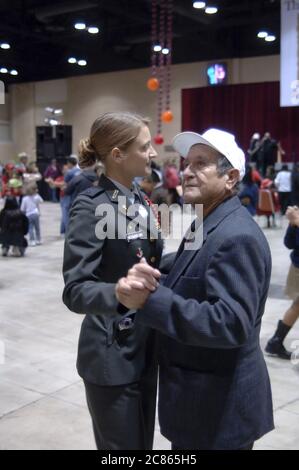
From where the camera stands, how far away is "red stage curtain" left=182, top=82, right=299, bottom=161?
1681 cm

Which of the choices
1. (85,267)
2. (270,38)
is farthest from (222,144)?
(270,38)

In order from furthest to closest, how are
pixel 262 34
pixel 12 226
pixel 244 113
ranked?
pixel 244 113 → pixel 262 34 → pixel 12 226

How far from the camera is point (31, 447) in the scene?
276cm

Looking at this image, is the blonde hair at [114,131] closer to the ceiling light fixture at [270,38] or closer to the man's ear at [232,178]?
the man's ear at [232,178]

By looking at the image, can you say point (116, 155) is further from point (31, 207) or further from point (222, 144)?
point (31, 207)

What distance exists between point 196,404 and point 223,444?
0.39 ft

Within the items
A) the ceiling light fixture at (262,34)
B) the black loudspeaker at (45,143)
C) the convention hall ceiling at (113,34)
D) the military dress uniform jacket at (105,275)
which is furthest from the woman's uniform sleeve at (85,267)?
the black loudspeaker at (45,143)

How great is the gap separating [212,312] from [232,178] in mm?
375

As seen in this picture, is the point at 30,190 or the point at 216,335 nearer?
the point at 216,335

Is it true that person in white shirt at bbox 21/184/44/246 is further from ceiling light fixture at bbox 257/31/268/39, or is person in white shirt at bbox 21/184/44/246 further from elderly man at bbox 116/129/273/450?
ceiling light fixture at bbox 257/31/268/39

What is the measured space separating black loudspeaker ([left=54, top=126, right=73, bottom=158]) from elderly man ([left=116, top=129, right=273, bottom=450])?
1887 cm

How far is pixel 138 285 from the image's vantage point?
1281 mm
